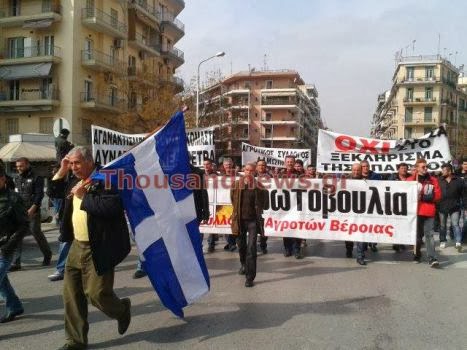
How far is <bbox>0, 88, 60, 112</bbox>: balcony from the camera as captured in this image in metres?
39.1

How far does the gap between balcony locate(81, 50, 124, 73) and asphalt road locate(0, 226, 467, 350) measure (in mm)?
34073

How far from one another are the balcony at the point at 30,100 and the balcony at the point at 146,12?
40.1ft

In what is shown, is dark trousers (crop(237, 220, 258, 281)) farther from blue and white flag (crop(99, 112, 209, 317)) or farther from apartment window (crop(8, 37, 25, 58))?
apartment window (crop(8, 37, 25, 58))

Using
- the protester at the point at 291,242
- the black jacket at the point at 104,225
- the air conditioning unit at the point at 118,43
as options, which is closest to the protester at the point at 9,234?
the black jacket at the point at 104,225

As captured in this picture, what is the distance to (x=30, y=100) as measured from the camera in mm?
39906

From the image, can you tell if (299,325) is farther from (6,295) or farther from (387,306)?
(6,295)

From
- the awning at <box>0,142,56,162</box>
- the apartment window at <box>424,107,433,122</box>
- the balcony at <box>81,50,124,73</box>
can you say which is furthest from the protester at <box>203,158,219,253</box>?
the apartment window at <box>424,107,433,122</box>


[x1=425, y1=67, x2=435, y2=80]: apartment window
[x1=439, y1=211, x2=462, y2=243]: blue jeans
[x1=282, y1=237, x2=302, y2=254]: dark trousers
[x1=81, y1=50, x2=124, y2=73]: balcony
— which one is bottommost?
[x1=282, y1=237, x2=302, y2=254]: dark trousers

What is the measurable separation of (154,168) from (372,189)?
5.70m

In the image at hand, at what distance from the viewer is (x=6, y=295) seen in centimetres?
531

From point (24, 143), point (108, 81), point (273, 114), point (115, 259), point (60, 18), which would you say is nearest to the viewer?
point (115, 259)

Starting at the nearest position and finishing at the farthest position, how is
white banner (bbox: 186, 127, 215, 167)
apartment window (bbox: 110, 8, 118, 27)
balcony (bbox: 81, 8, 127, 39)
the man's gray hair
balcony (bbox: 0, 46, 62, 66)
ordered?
the man's gray hair, white banner (bbox: 186, 127, 215, 167), balcony (bbox: 0, 46, 62, 66), balcony (bbox: 81, 8, 127, 39), apartment window (bbox: 110, 8, 118, 27)

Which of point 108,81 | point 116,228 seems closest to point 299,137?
point 108,81

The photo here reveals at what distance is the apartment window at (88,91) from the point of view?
40406mm
